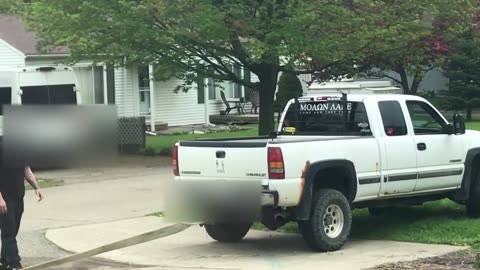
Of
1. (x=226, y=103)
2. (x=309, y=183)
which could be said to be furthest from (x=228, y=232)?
(x=226, y=103)

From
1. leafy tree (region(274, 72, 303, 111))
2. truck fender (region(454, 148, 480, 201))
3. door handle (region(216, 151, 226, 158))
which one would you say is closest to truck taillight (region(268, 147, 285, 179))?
door handle (region(216, 151, 226, 158))

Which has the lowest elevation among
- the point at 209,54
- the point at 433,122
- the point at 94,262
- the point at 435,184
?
the point at 94,262

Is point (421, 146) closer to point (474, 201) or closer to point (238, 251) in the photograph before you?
point (474, 201)

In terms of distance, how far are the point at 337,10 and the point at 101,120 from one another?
1301cm

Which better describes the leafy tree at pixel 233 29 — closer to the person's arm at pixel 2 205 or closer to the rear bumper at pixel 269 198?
the rear bumper at pixel 269 198

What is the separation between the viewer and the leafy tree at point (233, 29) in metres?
16.5

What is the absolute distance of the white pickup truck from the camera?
830cm

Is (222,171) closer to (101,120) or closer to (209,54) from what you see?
(101,120)

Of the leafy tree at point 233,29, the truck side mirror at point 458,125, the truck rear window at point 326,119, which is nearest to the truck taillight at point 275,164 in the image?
the truck rear window at point 326,119

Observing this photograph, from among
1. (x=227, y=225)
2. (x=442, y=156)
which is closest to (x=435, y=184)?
(x=442, y=156)

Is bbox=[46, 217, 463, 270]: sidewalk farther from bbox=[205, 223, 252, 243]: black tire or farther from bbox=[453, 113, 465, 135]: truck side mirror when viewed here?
bbox=[453, 113, 465, 135]: truck side mirror

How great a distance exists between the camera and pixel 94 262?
854cm

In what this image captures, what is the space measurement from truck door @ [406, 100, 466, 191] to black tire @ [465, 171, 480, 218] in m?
0.35

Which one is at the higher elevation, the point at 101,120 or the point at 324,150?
the point at 101,120
